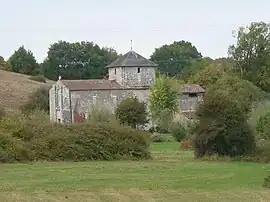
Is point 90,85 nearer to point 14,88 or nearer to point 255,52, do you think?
point 255,52

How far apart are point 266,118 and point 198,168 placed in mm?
22195

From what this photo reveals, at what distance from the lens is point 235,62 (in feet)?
344

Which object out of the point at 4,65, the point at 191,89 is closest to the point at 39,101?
the point at 191,89

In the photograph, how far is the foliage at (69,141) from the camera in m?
38.0

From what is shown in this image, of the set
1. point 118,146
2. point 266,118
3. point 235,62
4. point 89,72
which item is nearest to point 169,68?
point 89,72

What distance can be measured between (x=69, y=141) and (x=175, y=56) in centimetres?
13328

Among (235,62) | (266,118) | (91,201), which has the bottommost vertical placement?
(91,201)

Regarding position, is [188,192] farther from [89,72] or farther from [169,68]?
[169,68]

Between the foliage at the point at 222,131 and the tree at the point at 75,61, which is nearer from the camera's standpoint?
the foliage at the point at 222,131

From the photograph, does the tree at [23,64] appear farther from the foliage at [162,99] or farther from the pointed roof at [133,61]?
the foliage at [162,99]

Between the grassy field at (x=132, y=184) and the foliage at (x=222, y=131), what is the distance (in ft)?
26.2

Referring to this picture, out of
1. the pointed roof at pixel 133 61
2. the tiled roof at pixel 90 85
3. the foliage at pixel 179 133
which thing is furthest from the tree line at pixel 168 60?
the foliage at pixel 179 133

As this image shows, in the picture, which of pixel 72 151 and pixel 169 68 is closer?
pixel 72 151

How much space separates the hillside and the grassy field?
82520 millimetres
